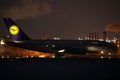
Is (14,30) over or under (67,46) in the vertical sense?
over

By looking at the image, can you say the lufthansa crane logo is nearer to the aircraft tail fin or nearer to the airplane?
the aircraft tail fin

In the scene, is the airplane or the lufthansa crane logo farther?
the lufthansa crane logo

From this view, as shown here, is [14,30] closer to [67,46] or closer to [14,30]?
[14,30]

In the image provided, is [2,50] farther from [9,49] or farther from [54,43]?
[54,43]

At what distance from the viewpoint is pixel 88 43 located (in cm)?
8944

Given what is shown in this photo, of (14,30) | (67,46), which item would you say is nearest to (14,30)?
(14,30)

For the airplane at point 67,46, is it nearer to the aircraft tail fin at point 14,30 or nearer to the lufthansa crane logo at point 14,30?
the aircraft tail fin at point 14,30

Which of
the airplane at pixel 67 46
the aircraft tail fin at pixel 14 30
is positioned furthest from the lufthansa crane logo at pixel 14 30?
the airplane at pixel 67 46

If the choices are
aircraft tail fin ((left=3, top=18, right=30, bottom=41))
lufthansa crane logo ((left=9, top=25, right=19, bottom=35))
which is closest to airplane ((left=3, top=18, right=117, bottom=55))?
aircraft tail fin ((left=3, top=18, right=30, bottom=41))

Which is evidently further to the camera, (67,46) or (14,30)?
(14,30)

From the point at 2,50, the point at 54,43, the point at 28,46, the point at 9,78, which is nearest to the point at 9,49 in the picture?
the point at 2,50

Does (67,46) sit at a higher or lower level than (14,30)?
lower

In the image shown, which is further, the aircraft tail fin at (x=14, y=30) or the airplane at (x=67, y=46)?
the aircraft tail fin at (x=14, y=30)

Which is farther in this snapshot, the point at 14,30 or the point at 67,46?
the point at 14,30
